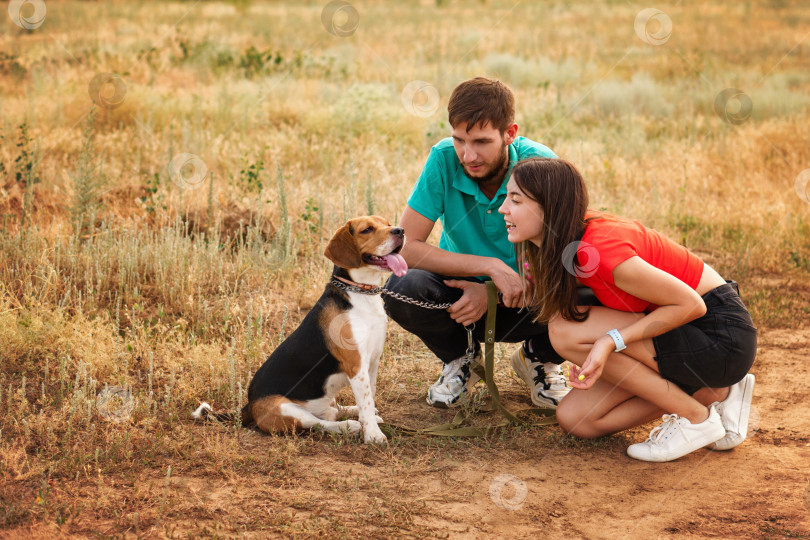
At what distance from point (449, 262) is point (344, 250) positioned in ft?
2.48

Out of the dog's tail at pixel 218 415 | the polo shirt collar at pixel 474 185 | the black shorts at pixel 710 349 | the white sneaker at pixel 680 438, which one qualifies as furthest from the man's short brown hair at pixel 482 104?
the dog's tail at pixel 218 415

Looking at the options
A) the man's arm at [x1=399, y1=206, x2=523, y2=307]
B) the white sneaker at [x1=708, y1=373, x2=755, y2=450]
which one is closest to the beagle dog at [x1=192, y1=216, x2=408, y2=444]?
the man's arm at [x1=399, y1=206, x2=523, y2=307]

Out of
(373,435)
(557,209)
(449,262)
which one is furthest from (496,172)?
(373,435)

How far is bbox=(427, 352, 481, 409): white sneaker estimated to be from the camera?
448cm

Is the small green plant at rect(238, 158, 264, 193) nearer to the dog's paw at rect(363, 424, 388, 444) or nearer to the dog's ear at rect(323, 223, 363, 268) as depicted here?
the dog's ear at rect(323, 223, 363, 268)

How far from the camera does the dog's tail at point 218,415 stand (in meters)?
4.00

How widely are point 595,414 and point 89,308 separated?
11.5 ft

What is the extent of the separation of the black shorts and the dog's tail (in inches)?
86.3

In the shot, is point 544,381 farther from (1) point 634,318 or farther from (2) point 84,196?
(2) point 84,196

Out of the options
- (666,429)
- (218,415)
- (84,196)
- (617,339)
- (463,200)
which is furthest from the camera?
(84,196)

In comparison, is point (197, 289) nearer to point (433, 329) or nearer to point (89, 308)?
point (89, 308)

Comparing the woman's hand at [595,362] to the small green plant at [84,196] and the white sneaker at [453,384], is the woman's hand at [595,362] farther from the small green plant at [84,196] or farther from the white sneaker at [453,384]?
the small green plant at [84,196]

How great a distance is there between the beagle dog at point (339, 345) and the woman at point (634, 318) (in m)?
0.74

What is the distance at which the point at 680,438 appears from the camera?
368 centimetres
